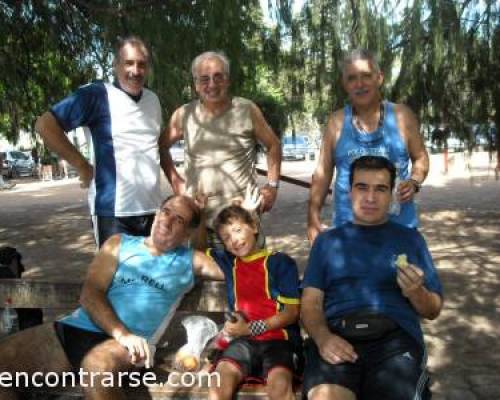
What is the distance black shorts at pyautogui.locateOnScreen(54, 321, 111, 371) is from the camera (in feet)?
8.59

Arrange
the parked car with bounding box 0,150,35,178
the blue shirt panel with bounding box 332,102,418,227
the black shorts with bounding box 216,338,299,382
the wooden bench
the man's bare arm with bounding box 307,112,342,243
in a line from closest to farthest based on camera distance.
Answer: the black shorts with bounding box 216,338,299,382 → the wooden bench → the blue shirt panel with bounding box 332,102,418,227 → the man's bare arm with bounding box 307,112,342,243 → the parked car with bounding box 0,150,35,178

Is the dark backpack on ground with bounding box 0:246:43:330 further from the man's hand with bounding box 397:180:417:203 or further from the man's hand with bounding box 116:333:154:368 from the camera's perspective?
the man's hand with bounding box 397:180:417:203

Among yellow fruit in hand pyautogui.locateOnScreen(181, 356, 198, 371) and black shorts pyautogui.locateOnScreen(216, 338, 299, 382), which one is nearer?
black shorts pyautogui.locateOnScreen(216, 338, 299, 382)

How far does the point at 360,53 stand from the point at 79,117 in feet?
4.52

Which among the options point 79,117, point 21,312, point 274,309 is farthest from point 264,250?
point 21,312

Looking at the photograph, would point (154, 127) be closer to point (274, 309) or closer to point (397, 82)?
point (274, 309)

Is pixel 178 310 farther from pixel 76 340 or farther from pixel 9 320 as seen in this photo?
pixel 9 320

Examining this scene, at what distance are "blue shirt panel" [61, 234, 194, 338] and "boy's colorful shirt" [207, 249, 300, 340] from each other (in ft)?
Answer: 0.94

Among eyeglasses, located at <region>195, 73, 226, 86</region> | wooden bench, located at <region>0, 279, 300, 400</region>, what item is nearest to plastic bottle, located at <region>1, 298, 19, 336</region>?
wooden bench, located at <region>0, 279, 300, 400</region>

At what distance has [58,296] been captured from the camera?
299 centimetres

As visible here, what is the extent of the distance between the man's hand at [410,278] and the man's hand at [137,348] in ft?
3.48

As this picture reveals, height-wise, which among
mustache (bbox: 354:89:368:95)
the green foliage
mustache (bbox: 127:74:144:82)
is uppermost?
the green foliage

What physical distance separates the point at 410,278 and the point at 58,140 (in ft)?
5.87

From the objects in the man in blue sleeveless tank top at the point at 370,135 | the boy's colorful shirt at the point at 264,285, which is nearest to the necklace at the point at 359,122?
the man in blue sleeveless tank top at the point at 370,135
